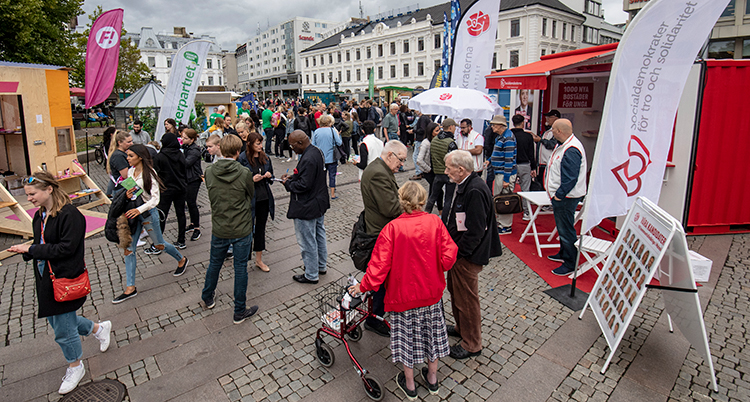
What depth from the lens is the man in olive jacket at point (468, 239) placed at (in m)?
3.36

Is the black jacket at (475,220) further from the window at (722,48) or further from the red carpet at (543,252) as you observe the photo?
the window at (722,48)

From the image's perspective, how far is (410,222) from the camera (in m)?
2.96

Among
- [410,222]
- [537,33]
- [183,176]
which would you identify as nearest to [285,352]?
[410,222]

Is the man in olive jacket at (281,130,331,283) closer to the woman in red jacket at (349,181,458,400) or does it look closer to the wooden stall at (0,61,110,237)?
the woman in red jacket at (349,181,458,400)

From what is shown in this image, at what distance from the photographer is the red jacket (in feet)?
9.68

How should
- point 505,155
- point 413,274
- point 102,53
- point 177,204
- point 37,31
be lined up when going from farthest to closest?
point 37,31, point 102,53, point 505,155, point 177,204, point 413,274

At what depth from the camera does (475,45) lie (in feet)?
29.3

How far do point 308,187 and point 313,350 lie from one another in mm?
1791

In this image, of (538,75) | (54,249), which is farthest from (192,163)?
(538,75)

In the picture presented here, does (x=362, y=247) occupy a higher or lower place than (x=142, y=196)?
lower

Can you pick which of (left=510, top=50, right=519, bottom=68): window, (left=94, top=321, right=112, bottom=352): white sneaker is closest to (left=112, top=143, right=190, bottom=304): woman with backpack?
(left=94, top=321, right=112, bottom=352): white sneaker

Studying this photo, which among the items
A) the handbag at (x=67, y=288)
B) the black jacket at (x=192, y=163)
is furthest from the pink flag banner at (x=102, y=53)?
the handbag at (x=67, y=288)

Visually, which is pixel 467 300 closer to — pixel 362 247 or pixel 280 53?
pixel 362 247

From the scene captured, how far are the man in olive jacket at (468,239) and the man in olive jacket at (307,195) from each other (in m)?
1.81
